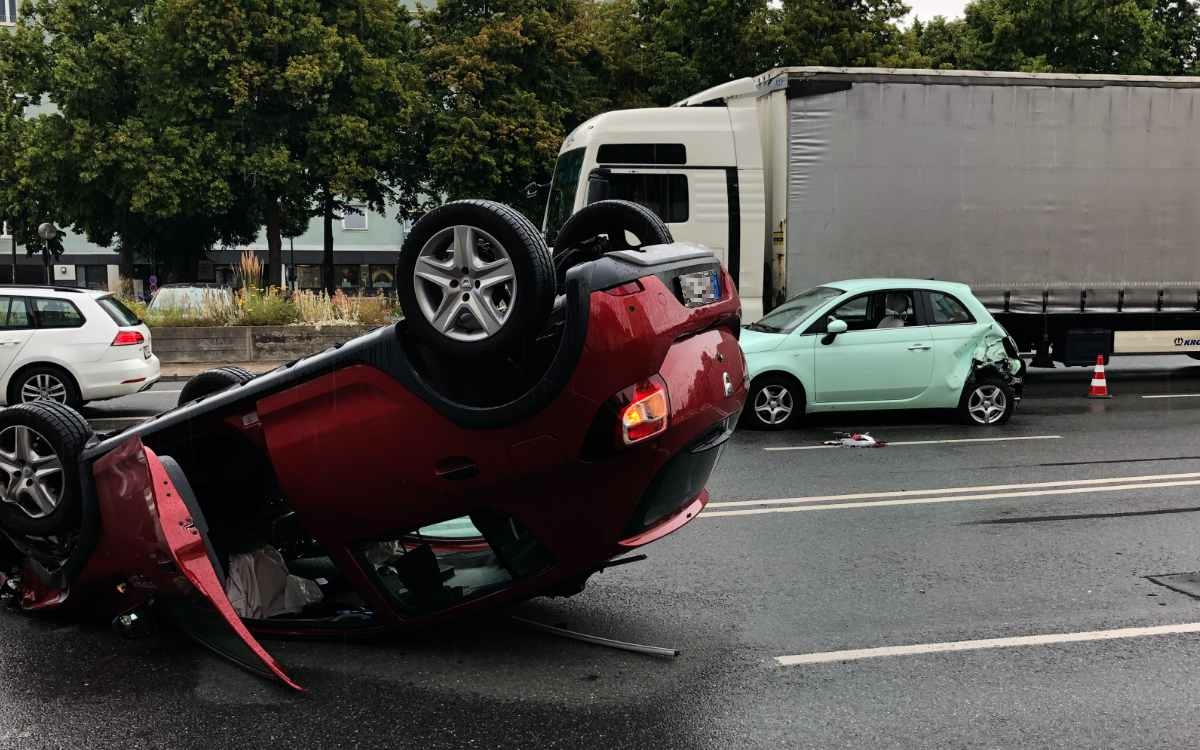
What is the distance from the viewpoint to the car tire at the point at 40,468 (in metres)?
4.41

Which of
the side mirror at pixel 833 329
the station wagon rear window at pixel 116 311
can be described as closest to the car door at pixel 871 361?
the side mirror at pixel 833 329

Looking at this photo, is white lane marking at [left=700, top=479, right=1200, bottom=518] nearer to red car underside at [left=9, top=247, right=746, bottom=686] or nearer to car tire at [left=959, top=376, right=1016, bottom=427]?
red car underside at [left=9, top=247, right=746, bottom=686]

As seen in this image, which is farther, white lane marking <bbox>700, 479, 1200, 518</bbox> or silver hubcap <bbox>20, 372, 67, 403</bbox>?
silver hubcap <bbox>20, 372, 67, 403</bbox>

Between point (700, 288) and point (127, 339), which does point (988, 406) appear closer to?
point (700, 288)

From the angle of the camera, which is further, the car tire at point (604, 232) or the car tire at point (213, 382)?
the car tire at point (213, 382)

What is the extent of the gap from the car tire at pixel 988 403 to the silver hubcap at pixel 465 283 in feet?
27.6

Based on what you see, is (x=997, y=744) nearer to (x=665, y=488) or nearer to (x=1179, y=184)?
(x=665, y=488)

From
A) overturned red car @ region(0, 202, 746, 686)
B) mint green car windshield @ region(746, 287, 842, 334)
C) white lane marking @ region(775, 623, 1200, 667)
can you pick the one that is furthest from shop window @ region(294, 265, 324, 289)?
white lane marking @ region(775, 623, 1200, 667)

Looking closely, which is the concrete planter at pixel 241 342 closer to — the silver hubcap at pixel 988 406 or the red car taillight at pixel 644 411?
the silver hubcap at pixel 988 406

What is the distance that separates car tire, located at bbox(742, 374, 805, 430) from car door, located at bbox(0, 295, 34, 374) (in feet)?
27.9

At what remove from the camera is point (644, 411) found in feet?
12.6

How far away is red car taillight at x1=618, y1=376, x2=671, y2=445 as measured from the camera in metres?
3.81

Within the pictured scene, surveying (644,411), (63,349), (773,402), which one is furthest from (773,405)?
(63,349)

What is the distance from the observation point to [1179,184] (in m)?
14.8
